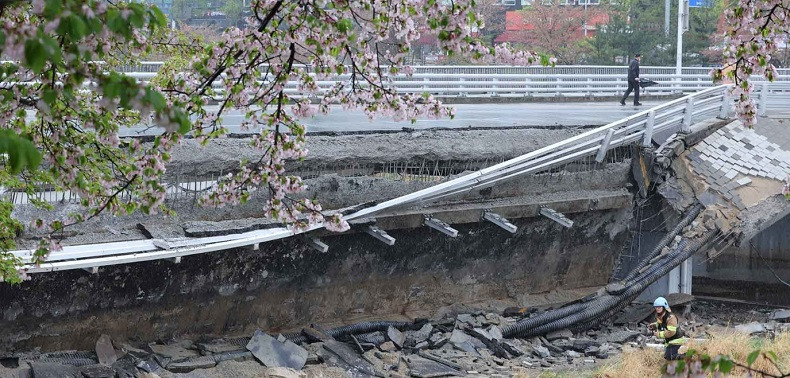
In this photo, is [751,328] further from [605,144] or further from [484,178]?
[484,178]

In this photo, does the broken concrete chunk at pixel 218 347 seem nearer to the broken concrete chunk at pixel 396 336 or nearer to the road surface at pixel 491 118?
the broken concrete chunk at pixel 396 336

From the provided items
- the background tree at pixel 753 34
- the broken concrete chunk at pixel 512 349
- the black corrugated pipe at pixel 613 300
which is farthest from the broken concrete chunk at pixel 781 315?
the background tree at pixel 753 34

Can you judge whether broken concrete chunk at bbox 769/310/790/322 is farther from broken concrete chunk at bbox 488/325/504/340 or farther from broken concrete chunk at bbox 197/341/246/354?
broken concrete chunk at bbox 197/341/246/354

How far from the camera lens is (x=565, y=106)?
29.9m

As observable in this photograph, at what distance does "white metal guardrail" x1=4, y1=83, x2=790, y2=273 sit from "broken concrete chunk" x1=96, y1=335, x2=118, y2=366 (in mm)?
1227

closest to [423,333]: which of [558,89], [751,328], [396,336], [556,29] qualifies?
[396,336]

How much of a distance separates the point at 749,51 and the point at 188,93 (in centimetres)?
446

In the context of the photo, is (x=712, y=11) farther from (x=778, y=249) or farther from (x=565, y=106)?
(x=778, y=249)

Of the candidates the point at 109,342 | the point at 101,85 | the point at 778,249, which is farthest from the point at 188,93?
the point at 778,249

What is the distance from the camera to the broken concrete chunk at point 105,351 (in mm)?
13027

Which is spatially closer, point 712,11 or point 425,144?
point 425,144

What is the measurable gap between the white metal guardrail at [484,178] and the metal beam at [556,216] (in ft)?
2.48

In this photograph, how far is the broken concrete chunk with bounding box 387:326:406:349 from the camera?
49.9ft

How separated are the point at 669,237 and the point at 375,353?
274 inches
